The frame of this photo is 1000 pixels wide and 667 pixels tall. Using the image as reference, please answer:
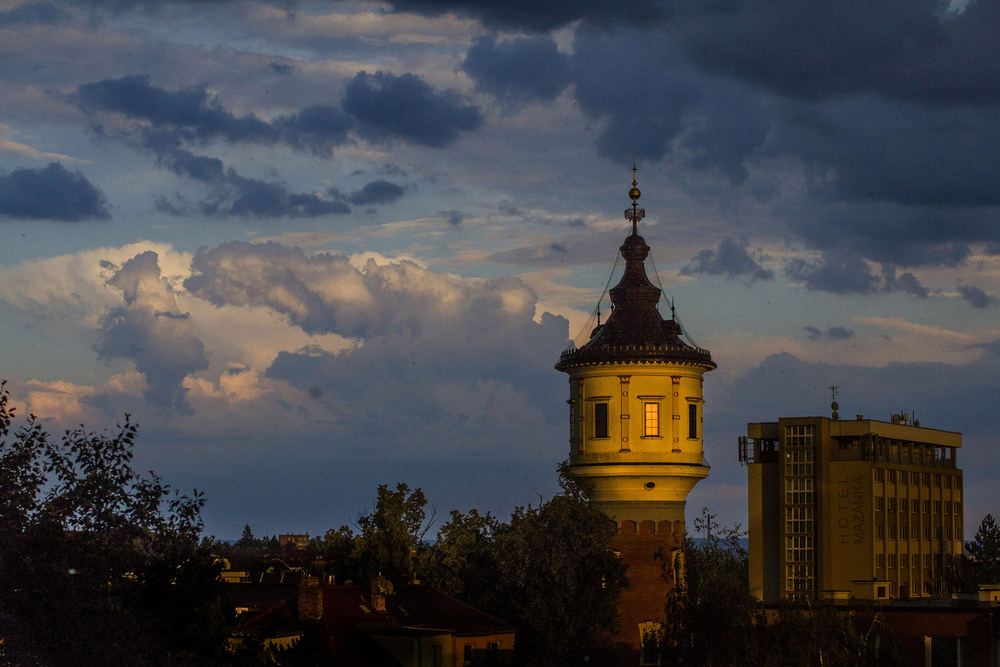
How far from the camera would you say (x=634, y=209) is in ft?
207

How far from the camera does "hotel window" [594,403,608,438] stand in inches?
2391

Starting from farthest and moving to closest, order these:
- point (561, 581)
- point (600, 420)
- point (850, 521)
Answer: point (850, 521)
point (600, 420)
point (561, 581)

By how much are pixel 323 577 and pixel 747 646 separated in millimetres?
22549

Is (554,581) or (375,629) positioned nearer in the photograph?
(375,629)

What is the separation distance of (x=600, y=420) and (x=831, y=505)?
4297 centimetres

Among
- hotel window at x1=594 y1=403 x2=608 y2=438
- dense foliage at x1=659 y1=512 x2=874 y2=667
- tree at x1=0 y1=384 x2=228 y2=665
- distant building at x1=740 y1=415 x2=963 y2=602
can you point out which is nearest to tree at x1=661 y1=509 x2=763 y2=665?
dense foliage at x1=659 y1=512 x2=874 y2=667

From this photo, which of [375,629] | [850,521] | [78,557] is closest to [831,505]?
[850,521]

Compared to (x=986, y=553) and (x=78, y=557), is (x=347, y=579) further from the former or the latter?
(x=986, y=553)

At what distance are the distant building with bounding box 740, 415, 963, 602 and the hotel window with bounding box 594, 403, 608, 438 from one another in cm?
3865

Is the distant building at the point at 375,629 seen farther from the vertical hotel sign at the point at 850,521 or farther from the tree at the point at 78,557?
the vertical hotel sign at the point at 850,521

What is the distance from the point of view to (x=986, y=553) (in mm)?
115312

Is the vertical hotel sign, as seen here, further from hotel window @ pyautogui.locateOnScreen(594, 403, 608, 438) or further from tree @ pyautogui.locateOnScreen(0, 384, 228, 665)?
tree @ pyautogui.locateOnScreen(0, 384, 228, 665)

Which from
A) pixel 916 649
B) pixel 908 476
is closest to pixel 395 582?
pixel 916 649

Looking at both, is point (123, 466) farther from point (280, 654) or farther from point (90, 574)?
point (280, 654)
